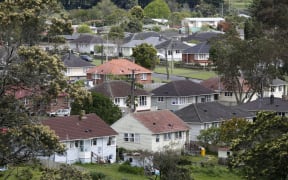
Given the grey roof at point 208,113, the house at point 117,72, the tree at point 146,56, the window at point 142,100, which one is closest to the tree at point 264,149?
the grey roof at point 208,113

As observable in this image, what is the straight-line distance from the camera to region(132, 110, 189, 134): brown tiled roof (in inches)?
Result: 1809

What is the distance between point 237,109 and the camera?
53.9 meters

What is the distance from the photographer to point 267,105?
177 ft

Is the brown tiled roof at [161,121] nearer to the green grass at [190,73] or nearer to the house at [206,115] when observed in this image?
the house at [206,115]

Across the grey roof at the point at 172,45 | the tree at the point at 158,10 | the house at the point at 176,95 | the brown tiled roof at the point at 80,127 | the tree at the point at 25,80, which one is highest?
the tree at the point at 25,80

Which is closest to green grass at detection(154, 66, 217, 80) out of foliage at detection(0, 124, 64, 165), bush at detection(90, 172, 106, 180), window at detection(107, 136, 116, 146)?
window at detection(107, 136, 116, 146)

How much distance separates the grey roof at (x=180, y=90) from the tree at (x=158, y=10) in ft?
257

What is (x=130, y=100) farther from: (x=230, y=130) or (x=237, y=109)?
(x=230, y=130)

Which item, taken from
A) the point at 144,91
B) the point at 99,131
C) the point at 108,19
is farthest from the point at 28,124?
the point at 108,19

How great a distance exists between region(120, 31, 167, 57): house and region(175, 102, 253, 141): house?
3983 centimetres

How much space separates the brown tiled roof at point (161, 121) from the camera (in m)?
45.9

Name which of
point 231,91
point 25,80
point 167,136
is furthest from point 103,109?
point 25,80

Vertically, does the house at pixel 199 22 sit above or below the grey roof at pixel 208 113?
below

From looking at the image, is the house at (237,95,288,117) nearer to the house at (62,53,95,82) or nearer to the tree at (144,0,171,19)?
the house at (62,53,95,82)
